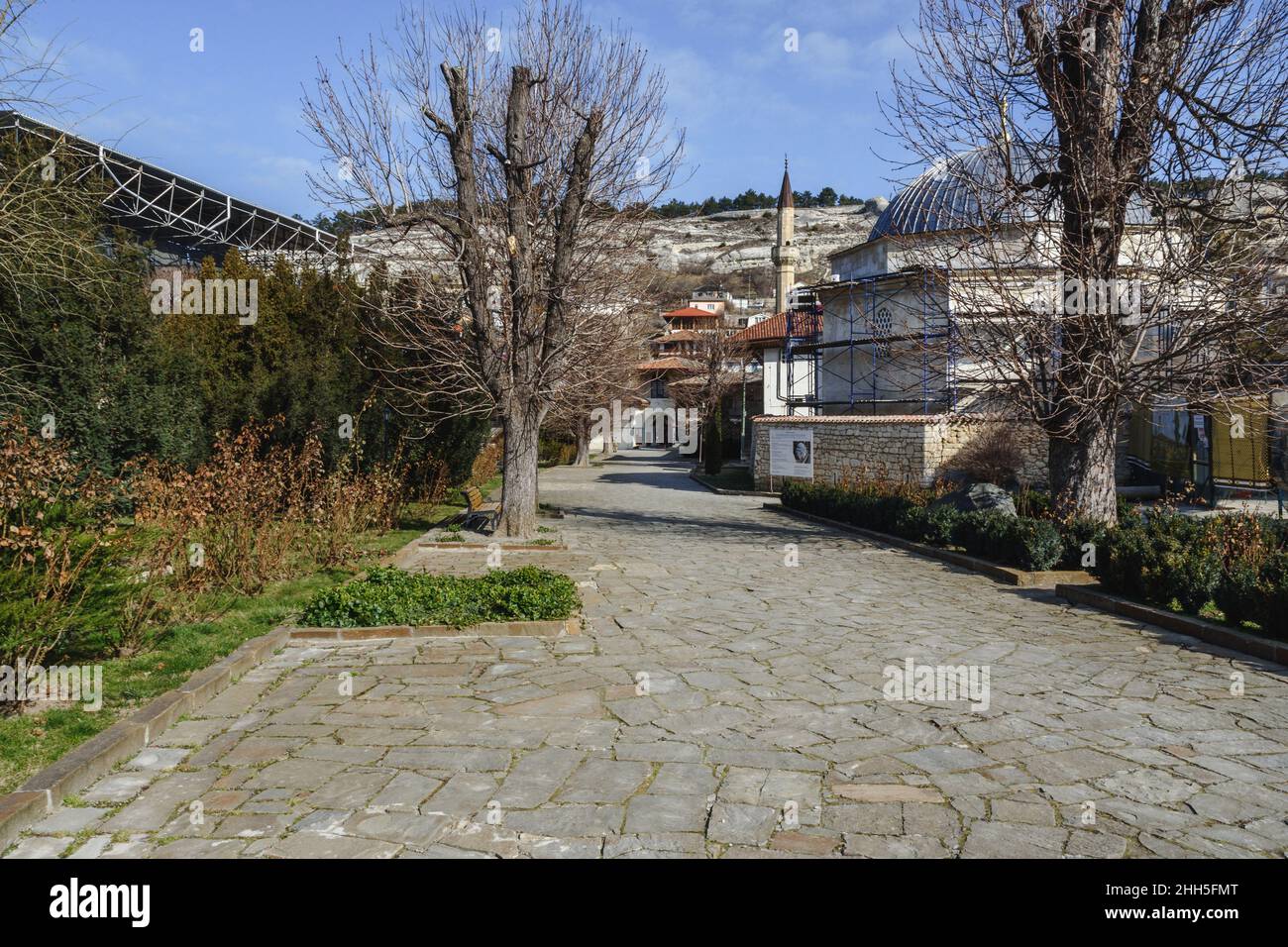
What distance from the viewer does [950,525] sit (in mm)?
13320

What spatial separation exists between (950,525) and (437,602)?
27.6 ft

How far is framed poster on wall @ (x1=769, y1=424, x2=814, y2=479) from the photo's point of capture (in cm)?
2523

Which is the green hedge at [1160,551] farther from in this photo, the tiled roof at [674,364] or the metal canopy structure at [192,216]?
the tiled roof at [674,364]

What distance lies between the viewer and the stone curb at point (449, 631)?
767 centimetres

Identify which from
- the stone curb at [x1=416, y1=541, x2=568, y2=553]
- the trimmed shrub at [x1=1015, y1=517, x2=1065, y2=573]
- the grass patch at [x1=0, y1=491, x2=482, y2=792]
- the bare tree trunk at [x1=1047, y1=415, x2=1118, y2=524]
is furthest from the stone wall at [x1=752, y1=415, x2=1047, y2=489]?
the grass patch at [x1=0, y1=491, x2=482, y2=792]

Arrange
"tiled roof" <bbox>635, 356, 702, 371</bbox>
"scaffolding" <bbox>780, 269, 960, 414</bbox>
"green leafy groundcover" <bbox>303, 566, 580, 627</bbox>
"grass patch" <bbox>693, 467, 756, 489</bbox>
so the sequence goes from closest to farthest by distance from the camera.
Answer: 1. "green leafy groundcover" <bbox>303, 566, 580, 627</bbox>
2. "scaffolding" <bbox>780, 269, 960, 414</bbox>
3. "grass patch" <bbox>693, 467, 756, 489</bbox>
4. "tiled roof" <bbox>635, 356, 702, 371</bbox>

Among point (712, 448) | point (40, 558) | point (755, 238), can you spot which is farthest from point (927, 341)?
point (755, 238)

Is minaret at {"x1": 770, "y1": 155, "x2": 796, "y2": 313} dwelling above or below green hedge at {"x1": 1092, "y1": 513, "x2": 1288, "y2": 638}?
above

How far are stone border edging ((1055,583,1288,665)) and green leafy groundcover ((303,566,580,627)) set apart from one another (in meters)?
5.71

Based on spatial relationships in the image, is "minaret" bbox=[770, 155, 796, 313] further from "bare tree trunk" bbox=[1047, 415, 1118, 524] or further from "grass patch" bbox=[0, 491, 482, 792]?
"grass patch" bbox=[0, 491, 482, 792]

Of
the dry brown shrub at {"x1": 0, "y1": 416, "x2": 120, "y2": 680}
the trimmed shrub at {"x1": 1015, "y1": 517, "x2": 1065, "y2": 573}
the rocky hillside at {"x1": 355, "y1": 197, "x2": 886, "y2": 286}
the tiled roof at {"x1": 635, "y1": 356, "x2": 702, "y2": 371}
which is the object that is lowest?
the trimmed shrub at {"x1": 1015, "y1": 517, "x2": 1065, "y2": 573}

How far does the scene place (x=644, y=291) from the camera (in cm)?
1587

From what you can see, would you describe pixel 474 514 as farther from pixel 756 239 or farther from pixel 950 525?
pixel 756 239
